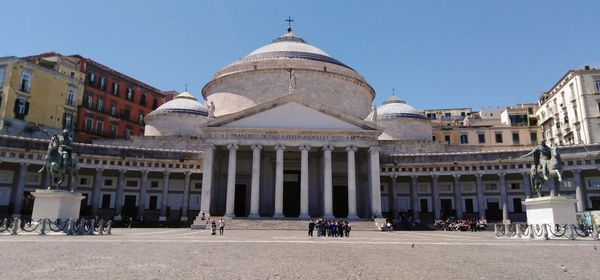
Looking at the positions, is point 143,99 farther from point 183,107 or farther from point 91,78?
point 183,107

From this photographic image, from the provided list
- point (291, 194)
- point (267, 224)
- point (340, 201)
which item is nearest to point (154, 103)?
point (291, 194)

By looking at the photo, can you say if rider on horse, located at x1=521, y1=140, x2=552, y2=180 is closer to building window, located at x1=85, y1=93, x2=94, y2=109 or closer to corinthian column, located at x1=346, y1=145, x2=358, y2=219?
corinthian column, located at x1=346, y1=145, x2=358, y2=219

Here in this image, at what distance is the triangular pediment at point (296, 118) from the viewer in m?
35.2

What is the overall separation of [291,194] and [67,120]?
26.9 m

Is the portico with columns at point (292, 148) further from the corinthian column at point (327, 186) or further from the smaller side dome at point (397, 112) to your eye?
the smaller side dome at point (397, 112)

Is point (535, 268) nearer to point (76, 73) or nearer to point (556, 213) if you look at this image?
point (556, 213)

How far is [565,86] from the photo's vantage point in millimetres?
49312

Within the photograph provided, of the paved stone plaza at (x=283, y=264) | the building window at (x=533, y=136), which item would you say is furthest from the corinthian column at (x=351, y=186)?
the building window at (x=533, y=136)

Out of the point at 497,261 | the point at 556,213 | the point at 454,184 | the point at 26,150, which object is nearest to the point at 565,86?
the point at 454,184

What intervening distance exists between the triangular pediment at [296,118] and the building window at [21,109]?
22887 mm

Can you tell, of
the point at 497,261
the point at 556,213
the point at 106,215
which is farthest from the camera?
the point at 106,215

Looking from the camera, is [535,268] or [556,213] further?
[556,213]

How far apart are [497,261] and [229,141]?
85.9 feet

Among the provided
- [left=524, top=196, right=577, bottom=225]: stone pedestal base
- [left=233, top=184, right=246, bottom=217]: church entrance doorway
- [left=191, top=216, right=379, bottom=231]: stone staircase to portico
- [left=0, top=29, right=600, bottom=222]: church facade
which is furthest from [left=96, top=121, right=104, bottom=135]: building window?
[left=524, top=196, right=577, bottom=225]: stone pedestal base
